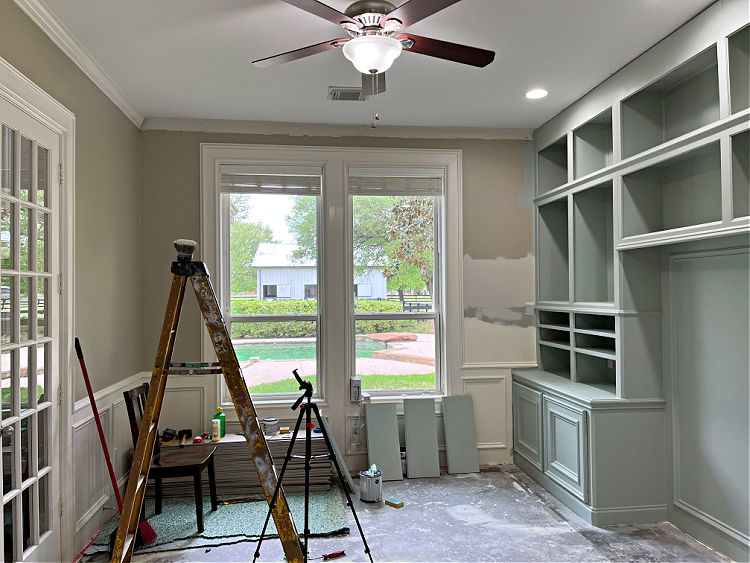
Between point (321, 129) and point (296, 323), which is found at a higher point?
point (321, 129)

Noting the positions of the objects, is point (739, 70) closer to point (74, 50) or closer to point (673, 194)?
point (673, 194)

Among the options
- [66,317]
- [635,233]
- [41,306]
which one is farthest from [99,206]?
[635,233]

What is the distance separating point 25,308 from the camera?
2652mm

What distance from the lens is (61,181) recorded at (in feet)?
9.84

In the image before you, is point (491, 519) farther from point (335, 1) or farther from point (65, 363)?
point (335, 1)

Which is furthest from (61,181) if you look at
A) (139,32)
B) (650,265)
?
(650,265)

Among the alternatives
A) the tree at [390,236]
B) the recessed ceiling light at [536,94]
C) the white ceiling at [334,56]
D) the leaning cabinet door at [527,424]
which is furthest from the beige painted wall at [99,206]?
the leaning cabinet door at [527,424]

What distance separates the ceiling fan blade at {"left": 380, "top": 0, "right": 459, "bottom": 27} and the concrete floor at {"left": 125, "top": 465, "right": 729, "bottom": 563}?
9.02 ft

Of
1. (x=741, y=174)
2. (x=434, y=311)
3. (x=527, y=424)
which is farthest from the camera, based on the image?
(x=434, y=311)

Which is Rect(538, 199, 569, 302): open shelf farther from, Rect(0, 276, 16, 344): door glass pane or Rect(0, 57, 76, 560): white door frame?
Rect(0, 276, 16, 344): door glass pane

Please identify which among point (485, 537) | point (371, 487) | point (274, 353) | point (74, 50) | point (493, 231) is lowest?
point (485, 537)

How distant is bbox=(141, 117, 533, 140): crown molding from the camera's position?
14.6 feet

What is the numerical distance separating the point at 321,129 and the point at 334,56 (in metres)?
1.38

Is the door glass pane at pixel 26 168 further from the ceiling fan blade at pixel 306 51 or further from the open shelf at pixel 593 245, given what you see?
the open shelf at pixel 593 245
